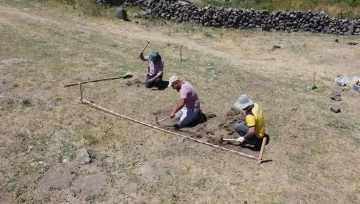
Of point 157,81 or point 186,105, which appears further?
point 157,81

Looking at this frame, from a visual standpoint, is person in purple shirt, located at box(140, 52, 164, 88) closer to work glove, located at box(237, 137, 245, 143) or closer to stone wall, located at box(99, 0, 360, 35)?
work glove, located at box(237, 137, 245, 143)

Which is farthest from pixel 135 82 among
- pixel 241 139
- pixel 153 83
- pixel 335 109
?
pixel 335 109

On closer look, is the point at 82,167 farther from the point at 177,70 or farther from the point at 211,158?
the point at 177,70

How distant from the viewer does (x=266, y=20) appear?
20.1 metres

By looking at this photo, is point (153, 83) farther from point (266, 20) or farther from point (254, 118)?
point (266, 20)

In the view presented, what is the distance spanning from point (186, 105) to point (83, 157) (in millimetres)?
2807

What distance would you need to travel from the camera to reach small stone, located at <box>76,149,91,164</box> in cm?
860

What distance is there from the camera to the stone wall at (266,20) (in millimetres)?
20062

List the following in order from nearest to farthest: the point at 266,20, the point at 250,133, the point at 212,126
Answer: the point at 250,133 < the point at 212,126 < the point at 266,20

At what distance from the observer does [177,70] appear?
1398 centimetres

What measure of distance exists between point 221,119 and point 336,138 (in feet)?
9.34

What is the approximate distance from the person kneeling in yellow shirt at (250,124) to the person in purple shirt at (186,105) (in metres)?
1.16

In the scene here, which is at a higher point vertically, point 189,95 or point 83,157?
point 189,95

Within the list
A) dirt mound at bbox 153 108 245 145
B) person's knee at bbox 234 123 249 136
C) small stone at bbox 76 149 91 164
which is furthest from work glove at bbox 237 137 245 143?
small stone at bbox 76 149 91 164
